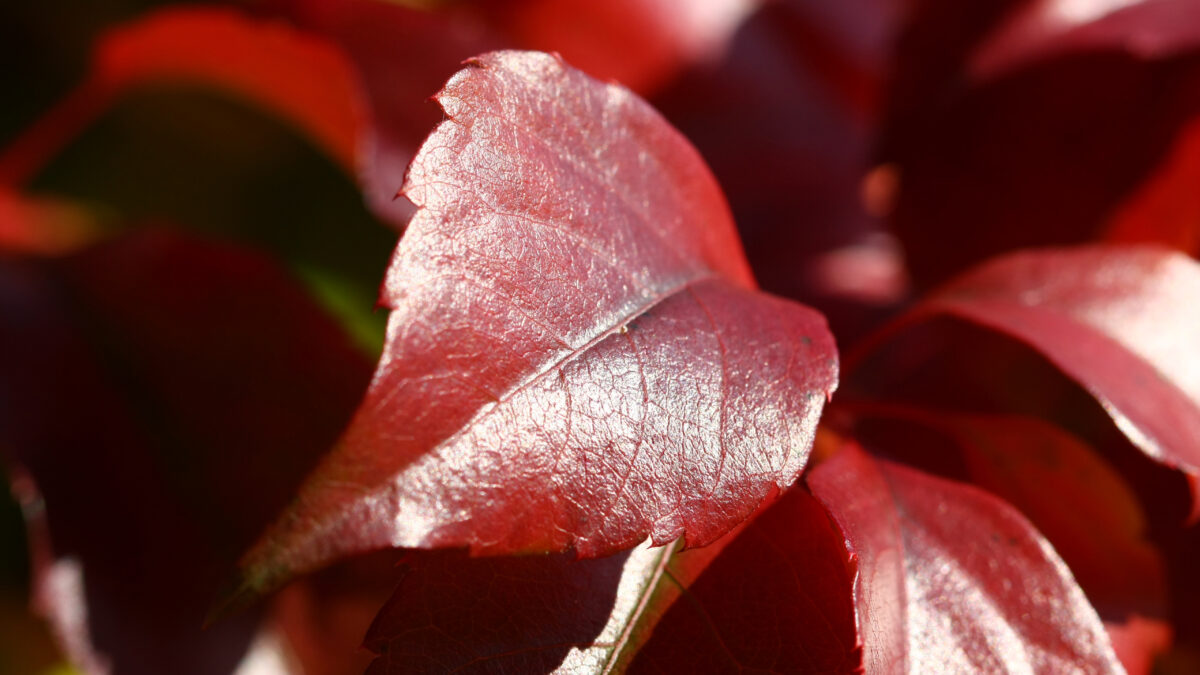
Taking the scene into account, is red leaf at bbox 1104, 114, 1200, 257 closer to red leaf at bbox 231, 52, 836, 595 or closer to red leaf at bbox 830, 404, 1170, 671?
red leaf at bbox 830, 404, 1170, 671

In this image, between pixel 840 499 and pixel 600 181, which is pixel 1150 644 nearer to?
pixel 840 499

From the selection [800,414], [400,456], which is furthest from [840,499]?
[400,456]

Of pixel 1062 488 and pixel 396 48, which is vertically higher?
pixel 396 48

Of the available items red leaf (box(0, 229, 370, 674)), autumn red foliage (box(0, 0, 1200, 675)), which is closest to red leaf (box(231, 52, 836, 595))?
autumn red foliage (box(0, 0, 1200, 675))

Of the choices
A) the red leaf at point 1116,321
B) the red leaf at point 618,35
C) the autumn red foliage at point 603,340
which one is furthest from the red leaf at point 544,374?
the red leaf at point 618,35

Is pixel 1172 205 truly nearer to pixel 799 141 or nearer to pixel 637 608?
pixel 799 141

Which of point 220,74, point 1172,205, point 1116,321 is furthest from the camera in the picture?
point 220,74

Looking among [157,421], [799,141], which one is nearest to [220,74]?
[157,421]

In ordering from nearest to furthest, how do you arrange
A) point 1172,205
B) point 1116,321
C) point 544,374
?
point 544,374 < point 1116,321 < point 1172,205
